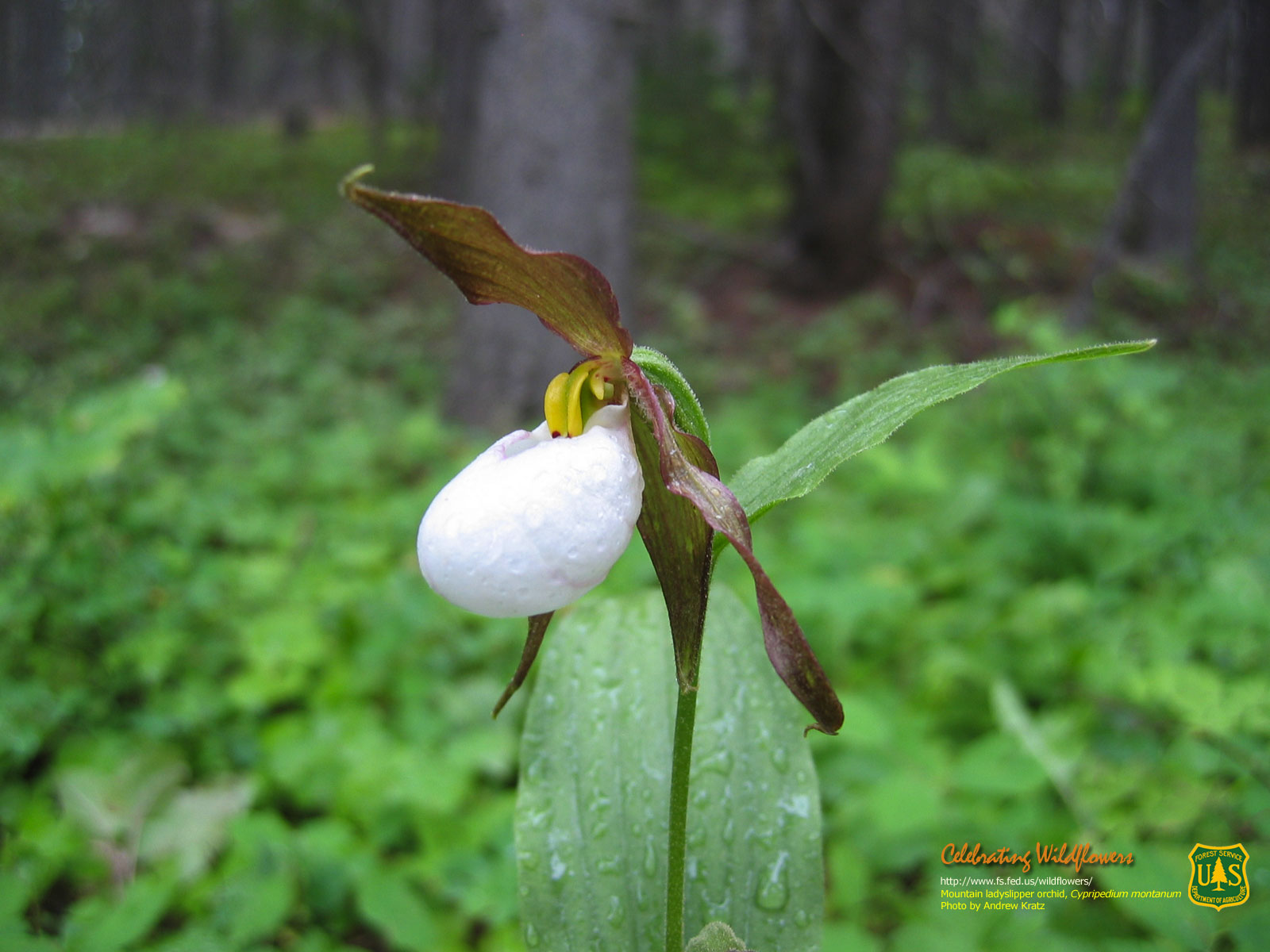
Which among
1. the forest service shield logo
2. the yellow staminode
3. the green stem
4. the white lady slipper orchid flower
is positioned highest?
the yellow staminode

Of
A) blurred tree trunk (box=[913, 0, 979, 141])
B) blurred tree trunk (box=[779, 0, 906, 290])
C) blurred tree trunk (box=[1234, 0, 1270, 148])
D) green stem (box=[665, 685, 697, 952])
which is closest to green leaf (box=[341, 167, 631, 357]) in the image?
green stem (box=[665, 685, 697, 952])

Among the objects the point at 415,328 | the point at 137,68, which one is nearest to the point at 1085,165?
the point at 415,328

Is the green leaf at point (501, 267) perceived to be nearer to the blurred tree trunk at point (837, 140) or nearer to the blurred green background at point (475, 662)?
the blurred green background at point (475, 662)

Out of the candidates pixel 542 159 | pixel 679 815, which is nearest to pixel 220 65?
pixel 542 159

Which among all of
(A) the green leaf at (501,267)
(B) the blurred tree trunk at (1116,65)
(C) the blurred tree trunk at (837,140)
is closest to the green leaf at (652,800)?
(A) the green leaf at (501,267)

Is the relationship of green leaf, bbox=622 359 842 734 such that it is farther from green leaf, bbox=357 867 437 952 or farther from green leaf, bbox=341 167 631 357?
green leaf, bbox=357 867 437 952
